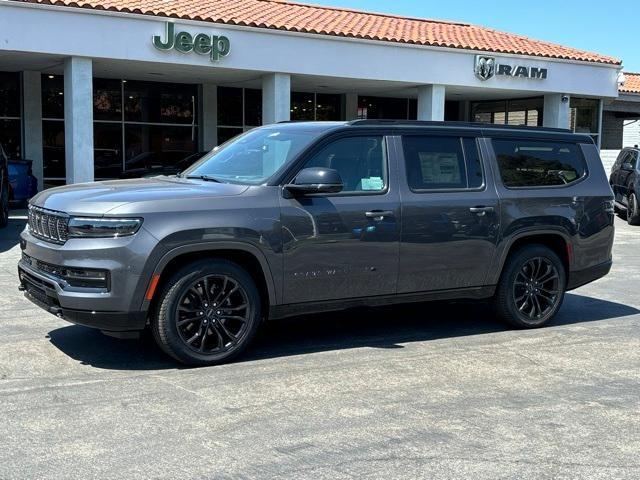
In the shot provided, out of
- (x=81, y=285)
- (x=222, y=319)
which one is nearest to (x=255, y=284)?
(x=222, y=319)

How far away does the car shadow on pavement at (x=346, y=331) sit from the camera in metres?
5.89

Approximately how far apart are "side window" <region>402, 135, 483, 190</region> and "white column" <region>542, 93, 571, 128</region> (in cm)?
1883

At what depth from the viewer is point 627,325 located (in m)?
7.42

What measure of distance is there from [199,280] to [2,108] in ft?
58.6

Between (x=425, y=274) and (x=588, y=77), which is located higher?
(x=588, y=77)

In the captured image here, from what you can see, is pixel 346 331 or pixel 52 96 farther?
pixel 52 96

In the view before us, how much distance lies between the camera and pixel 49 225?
5.54m

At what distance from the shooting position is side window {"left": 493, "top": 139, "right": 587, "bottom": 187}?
7000 millimetres

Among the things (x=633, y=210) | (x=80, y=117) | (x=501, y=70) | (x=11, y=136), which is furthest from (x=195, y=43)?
(x=633, y=210)

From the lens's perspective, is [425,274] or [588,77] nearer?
[425,274]

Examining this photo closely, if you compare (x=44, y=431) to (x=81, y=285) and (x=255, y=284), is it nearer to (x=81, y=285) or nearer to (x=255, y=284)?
(x=81, y=285)

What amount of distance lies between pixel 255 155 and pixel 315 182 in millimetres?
912

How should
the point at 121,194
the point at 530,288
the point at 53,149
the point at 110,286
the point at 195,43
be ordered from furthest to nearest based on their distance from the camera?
the point at 53,149 < the point at 195,43 < the point at 530,288 < the point at 121,194 < the point at 110,286

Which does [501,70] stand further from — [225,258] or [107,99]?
[225,258]
